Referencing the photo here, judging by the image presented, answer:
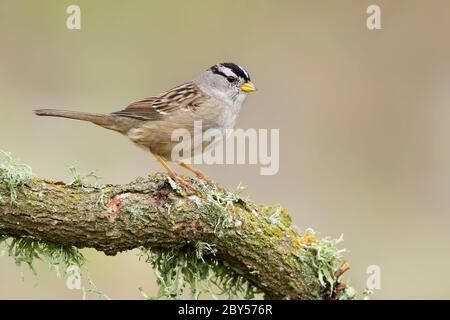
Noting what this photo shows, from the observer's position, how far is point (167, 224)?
4836 mm

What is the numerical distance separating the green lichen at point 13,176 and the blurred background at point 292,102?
4.39 meters

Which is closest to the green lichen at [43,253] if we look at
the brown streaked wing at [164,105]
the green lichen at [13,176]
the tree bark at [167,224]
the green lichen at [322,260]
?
the tree bark at [167,224]

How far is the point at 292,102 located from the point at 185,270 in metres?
7.40

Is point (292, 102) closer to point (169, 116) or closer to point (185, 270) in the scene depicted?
point (169, 116)

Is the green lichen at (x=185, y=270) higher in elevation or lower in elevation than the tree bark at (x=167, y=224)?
lower

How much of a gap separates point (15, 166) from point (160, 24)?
9.60 m

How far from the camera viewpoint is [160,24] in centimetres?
1380

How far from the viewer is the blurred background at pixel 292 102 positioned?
32.7 feet

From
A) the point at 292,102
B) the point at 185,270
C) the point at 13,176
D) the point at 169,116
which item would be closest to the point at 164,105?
the point at 169,116

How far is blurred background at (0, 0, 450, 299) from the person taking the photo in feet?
32.7

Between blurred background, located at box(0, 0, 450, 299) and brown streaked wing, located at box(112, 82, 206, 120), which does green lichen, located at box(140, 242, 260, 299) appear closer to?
brown streaked wing, located at box(112, 82, 206, 120)

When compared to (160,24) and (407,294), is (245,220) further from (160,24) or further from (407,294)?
(160,24)

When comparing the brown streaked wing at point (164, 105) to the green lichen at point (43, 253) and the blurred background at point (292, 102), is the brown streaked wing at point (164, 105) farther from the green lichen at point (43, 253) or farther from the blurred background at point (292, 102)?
the blurred background at point (292, 102)

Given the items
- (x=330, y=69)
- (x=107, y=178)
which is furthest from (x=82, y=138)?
(x=330, y=69)
